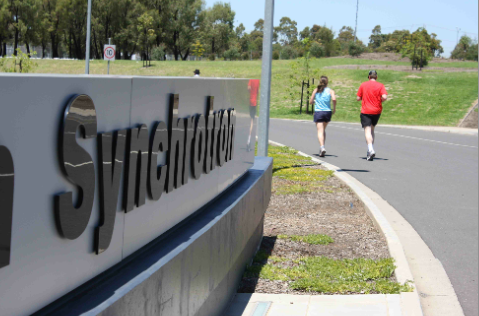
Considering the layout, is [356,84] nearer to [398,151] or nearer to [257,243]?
[398,151]

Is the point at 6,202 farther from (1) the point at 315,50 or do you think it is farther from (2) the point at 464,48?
(2) the point at 464,48

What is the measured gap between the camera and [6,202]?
1.63 m

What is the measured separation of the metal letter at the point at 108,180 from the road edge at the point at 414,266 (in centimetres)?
262

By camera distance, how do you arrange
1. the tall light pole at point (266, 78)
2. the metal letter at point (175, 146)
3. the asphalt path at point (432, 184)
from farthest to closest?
the tall light pole at point (266, 78) → the asphalt path at point (432, 184) → the metal letter at point (175, 146)

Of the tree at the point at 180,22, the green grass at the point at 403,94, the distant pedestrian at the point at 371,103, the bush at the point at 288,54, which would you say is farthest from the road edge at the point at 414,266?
the bush at the point at 288,54

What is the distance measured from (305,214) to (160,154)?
4586mm

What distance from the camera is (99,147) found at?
217 centimetres

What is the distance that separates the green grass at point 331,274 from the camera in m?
4.67

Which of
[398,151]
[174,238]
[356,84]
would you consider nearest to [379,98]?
[398,151]

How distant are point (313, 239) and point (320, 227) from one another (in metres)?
0.63

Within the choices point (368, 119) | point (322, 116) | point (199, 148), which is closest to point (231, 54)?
point (322, 116)

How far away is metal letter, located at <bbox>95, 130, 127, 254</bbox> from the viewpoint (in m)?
2.21

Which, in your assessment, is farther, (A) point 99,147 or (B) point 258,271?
(B) point 258,271

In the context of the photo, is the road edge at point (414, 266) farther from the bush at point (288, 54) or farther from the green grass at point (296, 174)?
the bush at point (288, 54)
